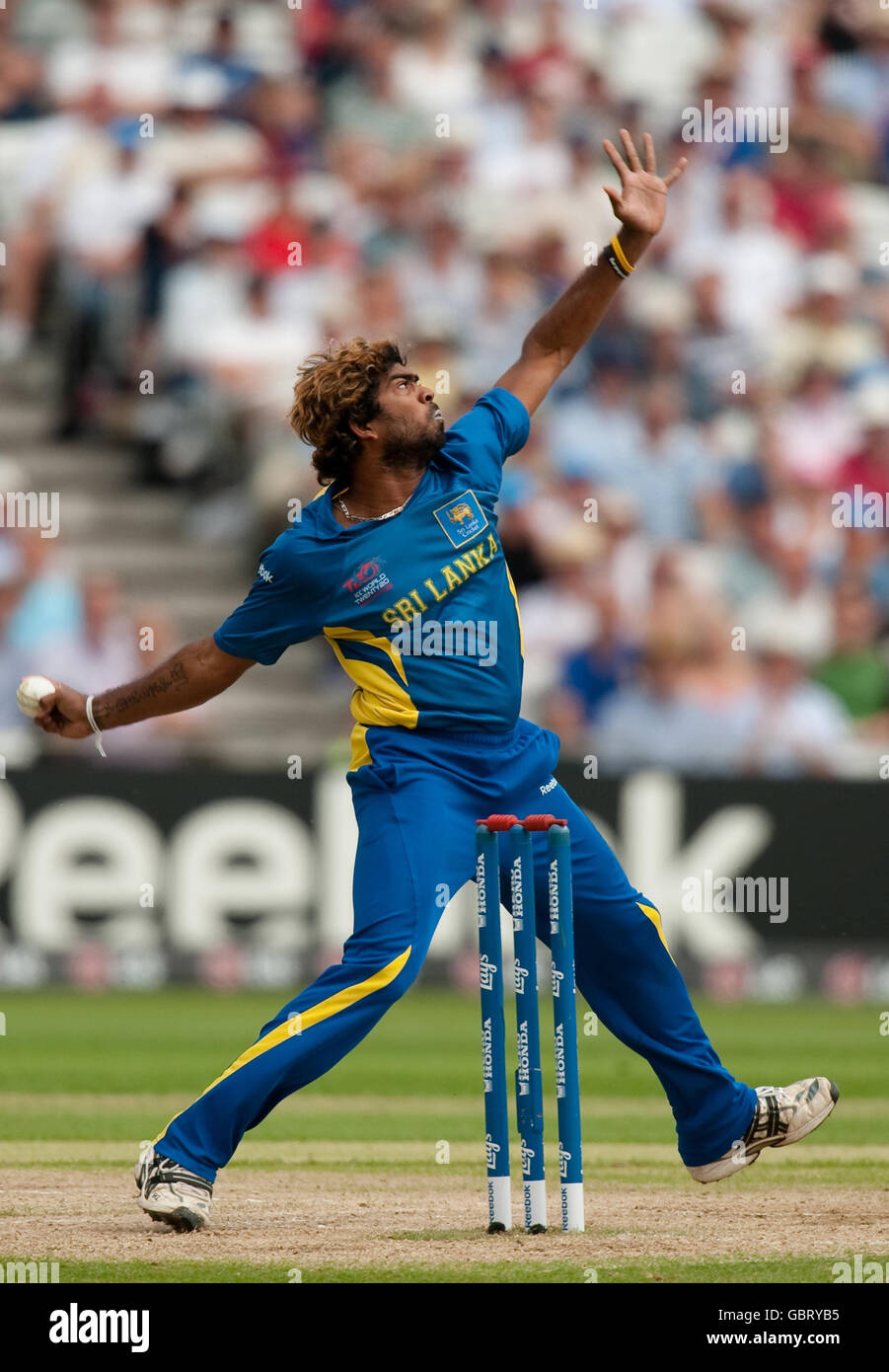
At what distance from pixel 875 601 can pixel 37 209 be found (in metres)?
6.63

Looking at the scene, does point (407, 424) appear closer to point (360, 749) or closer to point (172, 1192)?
point (360, 749)

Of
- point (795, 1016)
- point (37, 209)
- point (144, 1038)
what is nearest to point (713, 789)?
point (795, 1016)

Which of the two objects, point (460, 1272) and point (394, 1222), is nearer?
point (460, 1272)

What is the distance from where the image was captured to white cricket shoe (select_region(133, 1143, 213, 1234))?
5.66m

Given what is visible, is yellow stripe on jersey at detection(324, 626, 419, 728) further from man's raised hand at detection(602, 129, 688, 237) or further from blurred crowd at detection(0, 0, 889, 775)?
blurred crowd at detection(0, 0, 889, 775)

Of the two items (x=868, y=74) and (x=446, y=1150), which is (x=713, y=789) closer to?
(x=446, y=1150)

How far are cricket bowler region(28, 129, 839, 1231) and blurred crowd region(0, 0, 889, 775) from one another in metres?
7.22

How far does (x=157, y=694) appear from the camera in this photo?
6.15m

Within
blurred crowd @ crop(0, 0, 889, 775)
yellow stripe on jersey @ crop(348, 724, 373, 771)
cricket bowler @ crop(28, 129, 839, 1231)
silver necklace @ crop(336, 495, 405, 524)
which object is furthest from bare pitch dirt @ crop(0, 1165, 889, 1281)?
blurred crowd @ crop(0, 0, 889, 775)

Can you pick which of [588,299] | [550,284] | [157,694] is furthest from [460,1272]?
[550,284]

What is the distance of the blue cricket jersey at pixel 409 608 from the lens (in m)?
5.84

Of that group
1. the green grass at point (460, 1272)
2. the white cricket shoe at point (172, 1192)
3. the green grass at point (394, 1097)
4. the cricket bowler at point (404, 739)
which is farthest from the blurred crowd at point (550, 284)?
the green grass at point (460, 1272)

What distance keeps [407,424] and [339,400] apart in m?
0.19

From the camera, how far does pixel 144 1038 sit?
1109 centimetres
